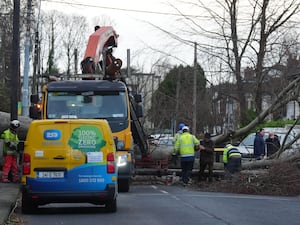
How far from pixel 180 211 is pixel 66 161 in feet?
8.61

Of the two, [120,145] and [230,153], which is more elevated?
[120,145]

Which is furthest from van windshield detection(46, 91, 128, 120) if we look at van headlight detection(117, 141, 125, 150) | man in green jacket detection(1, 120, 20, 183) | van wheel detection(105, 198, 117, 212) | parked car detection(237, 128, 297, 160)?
parked car detection(237, 128, 297, 160)

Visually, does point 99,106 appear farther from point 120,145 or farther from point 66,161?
point 66,161

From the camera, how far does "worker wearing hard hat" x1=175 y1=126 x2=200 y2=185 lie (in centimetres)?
2220

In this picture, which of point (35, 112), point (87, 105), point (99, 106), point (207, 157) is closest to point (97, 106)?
point (99, 106)

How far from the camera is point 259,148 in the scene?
26.6 meters

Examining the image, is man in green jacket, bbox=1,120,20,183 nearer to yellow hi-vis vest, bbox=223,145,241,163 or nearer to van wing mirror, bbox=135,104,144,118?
van wing mirror, bbox=135,104,144,118

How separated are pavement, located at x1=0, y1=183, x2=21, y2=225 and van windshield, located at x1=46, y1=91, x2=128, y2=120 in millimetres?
2201

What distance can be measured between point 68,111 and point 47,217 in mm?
5268

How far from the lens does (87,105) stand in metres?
18.0

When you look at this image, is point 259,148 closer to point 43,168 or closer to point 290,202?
point 290,202

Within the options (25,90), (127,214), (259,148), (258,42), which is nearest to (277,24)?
(258,42)

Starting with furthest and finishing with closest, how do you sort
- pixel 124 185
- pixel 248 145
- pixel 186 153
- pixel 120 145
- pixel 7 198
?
pixel 248 145 → pixel 186 153 → pixel 124 185 → pixel 120 145 → pixel 7 198

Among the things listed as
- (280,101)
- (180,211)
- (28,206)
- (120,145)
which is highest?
(280,101)
